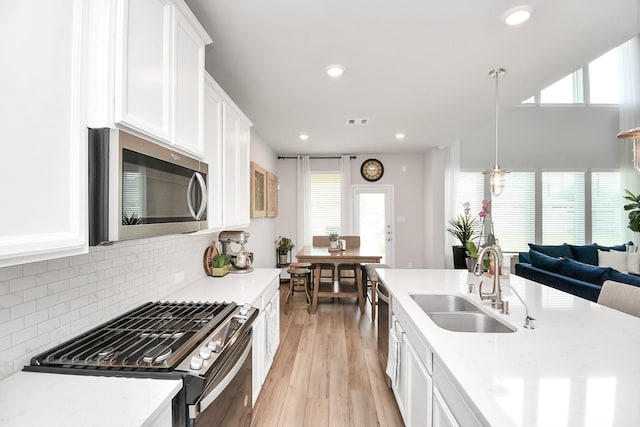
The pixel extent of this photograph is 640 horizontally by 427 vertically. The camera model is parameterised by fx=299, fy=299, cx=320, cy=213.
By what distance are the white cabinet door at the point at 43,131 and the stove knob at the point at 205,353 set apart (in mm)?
541

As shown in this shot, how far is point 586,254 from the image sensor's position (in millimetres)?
5242

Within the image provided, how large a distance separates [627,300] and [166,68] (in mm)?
2784

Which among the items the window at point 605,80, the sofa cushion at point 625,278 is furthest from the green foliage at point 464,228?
the window at point 605,80

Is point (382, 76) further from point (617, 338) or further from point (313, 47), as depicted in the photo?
point (617, 338)

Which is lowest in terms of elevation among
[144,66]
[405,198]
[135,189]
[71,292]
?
[71,292]

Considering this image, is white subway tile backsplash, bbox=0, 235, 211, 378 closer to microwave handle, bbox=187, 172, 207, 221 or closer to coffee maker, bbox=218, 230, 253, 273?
microwave handle, bbox=187, 172, 207, 221

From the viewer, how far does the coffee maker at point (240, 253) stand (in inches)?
105

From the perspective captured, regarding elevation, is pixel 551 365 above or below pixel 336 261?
above

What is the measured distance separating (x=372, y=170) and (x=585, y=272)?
13.0ft

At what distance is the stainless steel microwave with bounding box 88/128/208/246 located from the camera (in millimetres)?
Result: 960

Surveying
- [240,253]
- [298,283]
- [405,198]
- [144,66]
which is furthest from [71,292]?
[405,198]

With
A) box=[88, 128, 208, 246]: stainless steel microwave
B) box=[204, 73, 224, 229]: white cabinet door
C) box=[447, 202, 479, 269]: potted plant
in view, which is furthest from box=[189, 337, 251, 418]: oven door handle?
box=[447, 202, 479, 269]: potted plant

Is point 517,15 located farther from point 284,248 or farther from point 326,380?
point 284,248

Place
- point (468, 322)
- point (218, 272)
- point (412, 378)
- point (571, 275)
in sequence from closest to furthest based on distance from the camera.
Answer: point (412, 378) → point (468, 322) → point (218, 272) → point (571, 275)
